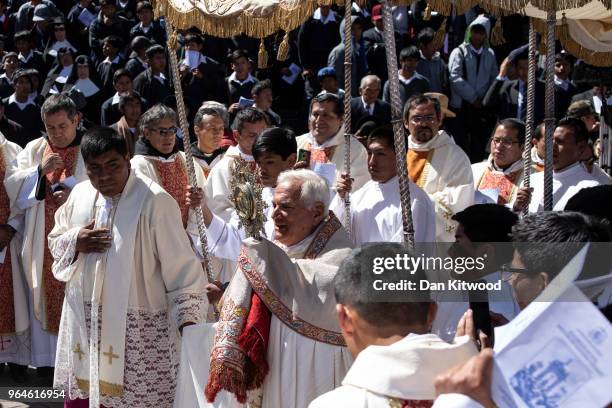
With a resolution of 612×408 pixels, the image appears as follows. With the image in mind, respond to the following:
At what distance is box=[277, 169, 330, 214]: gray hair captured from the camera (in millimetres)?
4266

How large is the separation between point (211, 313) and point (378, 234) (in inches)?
43.9

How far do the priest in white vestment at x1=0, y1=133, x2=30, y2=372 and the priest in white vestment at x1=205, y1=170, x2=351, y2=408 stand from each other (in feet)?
13.0

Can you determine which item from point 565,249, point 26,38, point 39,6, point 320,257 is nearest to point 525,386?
point 565,249

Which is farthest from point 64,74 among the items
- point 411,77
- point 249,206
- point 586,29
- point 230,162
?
point 249,206

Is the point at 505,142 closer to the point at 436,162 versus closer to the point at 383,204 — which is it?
the point at 436,162

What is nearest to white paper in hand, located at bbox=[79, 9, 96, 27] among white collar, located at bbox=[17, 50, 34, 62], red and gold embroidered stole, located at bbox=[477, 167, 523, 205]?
white collar, located at bbox=[17, 50, 34, 62]

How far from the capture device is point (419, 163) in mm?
7016

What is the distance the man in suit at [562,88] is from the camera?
1170cm

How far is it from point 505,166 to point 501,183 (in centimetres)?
12

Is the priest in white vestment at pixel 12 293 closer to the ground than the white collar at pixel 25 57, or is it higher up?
closer to the ground

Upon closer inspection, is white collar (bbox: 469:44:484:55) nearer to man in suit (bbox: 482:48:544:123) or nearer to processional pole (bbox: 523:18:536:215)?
man in suit (bbox: 482:48:544:123)

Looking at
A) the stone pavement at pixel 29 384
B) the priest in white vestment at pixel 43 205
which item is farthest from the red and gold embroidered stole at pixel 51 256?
the stone pavement at pixel 29 384

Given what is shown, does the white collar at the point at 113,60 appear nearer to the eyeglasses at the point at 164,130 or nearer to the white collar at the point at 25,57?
the white collar at the point at 25,57

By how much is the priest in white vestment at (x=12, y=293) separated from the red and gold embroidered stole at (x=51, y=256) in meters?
0.24
